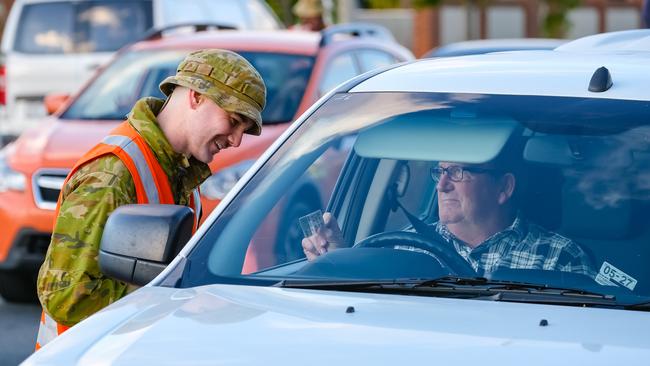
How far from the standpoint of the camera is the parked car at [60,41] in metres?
16.5

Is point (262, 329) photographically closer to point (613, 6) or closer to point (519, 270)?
point (519, 270)

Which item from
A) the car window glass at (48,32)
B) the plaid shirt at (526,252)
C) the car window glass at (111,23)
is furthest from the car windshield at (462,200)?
the car window glass at (48,32)

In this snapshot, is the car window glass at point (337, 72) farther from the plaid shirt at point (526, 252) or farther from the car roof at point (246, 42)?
the plaid shirt at point (526, 252)

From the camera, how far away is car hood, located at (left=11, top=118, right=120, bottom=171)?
9.20 m

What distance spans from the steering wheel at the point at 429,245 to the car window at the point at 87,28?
12805 millimetres

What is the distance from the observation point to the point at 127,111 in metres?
9.95

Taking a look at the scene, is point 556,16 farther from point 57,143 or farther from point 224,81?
point 224,81

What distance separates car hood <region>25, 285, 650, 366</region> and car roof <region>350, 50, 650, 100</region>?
75 cm

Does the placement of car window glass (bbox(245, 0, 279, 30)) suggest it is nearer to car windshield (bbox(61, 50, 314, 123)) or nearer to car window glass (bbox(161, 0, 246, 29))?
car window glass (bbox(161, 0, 246, 29))

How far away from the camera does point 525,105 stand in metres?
4.15

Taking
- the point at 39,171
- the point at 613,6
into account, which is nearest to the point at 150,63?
the point at 39,171

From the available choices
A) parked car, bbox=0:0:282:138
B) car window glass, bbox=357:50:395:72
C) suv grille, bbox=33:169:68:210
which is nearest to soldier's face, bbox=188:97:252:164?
suv grille, bbox=33:169:68:210

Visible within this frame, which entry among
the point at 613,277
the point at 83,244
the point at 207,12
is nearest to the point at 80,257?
the point at 83,244

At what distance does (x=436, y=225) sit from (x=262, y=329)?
0.87m
